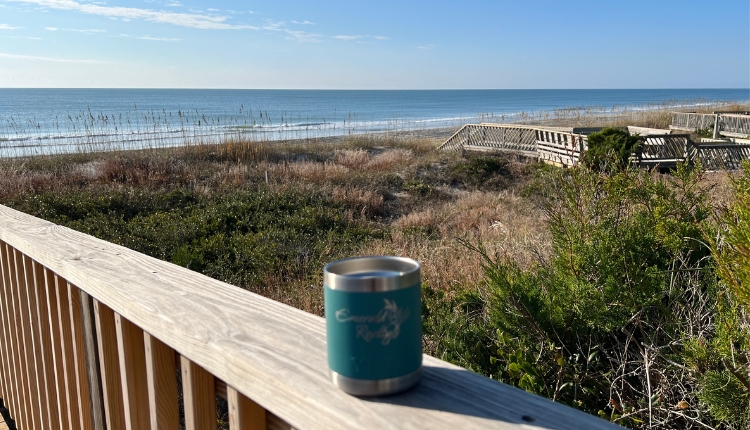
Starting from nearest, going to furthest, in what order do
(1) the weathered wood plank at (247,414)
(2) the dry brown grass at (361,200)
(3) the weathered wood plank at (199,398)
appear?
(1) the weathered wood plank at (247,414), (3) the weathered wood plank at (199,398), (2) the dry brown grass at (361,200)

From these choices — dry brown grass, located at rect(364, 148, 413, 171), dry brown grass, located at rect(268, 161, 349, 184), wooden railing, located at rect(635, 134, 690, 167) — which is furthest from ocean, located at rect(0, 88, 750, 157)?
wooden railing, located at rect(635, 134, 690, 167)

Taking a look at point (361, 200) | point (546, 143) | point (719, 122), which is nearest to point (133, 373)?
point (361, 200)

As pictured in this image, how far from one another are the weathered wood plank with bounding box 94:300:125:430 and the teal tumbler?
115 centimetres

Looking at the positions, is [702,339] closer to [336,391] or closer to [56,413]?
[336,391]

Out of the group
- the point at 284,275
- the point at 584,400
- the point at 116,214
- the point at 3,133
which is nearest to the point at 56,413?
the point at 584,400

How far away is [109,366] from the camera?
1.84 m

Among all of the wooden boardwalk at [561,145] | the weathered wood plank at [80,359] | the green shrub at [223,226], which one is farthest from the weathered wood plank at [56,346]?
the wooden boardwalk at [561,145]

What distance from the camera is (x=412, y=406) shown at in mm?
914

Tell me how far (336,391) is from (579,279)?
239 cm

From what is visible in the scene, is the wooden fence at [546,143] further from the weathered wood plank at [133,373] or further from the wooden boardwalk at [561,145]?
the weathered wood plank at [133,373]

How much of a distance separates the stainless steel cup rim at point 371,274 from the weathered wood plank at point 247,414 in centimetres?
44

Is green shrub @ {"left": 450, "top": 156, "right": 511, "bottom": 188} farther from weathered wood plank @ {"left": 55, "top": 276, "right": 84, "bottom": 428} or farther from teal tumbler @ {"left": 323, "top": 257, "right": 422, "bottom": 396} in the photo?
teal tumbler @ {"left": 323, "top": 257, "right": 422, "bottom": 396}

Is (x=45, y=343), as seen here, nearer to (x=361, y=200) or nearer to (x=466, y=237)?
(x=466, y=237)

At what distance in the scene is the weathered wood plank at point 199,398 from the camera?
4.41ft
